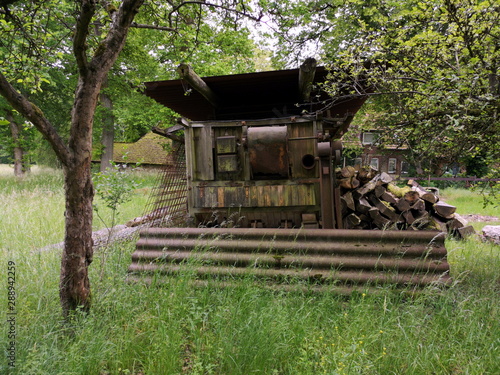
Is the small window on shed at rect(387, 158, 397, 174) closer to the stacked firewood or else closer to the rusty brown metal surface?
the stacked firewood

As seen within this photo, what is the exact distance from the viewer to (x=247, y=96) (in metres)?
6.68

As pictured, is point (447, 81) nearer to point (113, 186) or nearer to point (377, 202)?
point (377, 202)

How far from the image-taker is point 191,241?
12.7 ft

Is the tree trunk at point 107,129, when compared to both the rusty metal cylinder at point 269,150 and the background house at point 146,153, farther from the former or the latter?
the rusty metal cylinder at point 269,150

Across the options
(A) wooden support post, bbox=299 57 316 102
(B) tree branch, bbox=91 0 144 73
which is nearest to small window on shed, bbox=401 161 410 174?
(A) wooden support post, bbox=299 57 316 102

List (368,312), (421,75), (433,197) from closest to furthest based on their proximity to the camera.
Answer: (368,312) → (421,75) → (433,197)

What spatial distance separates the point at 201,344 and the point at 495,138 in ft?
13.2

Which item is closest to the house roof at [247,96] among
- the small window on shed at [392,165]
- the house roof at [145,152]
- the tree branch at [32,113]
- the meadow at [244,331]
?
the tree branch at [32,113]

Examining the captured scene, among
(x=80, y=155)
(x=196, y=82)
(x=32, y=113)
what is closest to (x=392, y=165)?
(x=196, y=82)

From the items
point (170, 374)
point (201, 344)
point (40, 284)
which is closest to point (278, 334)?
point (201, 344)

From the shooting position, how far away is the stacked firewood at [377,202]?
6.39m

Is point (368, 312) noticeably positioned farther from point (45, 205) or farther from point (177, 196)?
point (45, 205)

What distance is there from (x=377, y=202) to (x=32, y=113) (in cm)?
604

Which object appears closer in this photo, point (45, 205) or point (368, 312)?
point (368, 312)
